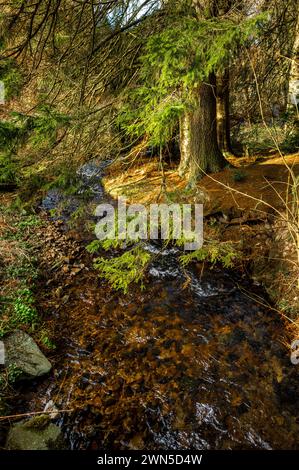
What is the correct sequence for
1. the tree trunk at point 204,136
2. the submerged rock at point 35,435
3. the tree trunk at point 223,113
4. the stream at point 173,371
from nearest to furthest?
the submerged rock at point 35,435 < the stream at point 173,371 < the tree trunk at point 204,136 < the tree trunk at point 223,113

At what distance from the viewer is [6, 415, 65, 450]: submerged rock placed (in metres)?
3.20

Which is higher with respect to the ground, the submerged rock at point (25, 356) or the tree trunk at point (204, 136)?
the tree trunk at point (204, 136)

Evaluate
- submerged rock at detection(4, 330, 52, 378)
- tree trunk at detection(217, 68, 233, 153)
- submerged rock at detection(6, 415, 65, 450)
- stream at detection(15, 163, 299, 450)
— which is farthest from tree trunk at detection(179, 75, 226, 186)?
submerged rock at detection(6, 415, 65, 450)

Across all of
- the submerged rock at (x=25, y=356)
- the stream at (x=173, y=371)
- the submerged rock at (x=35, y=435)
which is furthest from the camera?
the submerged rock at (x=25, y=356)

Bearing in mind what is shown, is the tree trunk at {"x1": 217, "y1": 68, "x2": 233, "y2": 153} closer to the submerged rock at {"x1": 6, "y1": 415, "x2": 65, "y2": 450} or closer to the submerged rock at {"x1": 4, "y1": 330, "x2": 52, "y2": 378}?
the submerged rock at {"x1": 4, "y1": 330, "x2": 52, "y2": 378}

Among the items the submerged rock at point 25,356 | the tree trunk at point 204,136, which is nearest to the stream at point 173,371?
the submerged rock at point 25,356

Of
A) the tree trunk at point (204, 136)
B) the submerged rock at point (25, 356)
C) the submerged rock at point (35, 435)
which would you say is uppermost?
the tree trunk at point (204, 136)

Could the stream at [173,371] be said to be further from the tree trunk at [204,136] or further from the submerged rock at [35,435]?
the tree trunk at [204,136]

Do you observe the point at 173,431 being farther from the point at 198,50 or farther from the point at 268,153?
the point at 268,153

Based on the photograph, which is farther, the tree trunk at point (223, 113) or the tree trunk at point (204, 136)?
the tree trunk at point (223, 113)

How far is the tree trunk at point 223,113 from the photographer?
9.17m

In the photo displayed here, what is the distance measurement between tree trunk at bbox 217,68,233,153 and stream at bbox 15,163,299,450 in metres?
5.66

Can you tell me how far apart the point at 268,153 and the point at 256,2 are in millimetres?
5106

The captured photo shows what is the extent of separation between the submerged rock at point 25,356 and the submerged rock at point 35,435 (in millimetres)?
670
